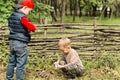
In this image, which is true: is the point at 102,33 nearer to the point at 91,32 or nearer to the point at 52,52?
the point at 91,32

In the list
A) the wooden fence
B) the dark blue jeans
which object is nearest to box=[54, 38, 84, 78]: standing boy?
the dark blue jeans

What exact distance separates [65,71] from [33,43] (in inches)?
38.7

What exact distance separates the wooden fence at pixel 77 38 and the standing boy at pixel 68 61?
2.41 ft

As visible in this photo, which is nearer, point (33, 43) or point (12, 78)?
point (12, 78)

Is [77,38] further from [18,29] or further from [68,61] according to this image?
[18,29]

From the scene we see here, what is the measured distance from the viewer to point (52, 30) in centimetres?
659

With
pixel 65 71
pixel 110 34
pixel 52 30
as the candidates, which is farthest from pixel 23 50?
pixel 110 34

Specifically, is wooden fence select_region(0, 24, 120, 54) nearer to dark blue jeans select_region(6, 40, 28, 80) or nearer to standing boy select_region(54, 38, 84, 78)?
standing boy select_region(54, 38, 84, 78)

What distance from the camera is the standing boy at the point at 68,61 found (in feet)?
17.4

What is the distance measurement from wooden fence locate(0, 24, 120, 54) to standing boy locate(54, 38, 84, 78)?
73cm

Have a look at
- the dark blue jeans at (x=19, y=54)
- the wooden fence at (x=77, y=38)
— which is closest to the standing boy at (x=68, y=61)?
the dark blue jeans at (x=19, y=54)

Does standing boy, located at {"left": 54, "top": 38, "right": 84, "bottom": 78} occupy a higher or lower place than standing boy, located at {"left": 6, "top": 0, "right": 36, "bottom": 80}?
lower

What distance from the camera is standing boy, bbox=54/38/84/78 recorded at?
530 centimetres

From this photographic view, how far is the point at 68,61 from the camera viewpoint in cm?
545
